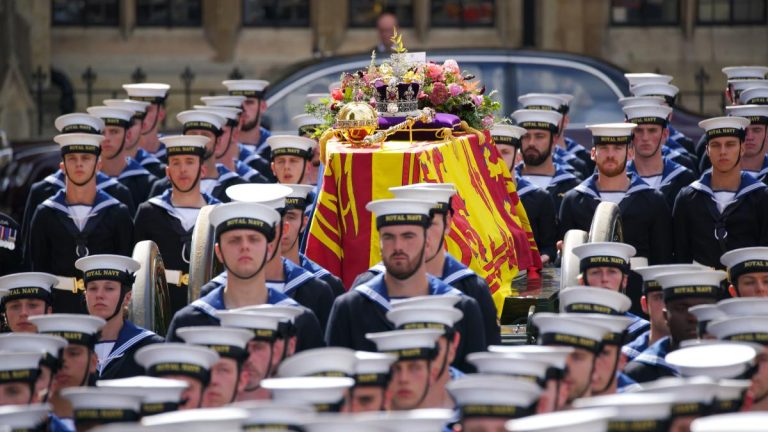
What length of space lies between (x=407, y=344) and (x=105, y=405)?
1.34 meters

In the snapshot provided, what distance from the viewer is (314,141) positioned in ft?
45.8

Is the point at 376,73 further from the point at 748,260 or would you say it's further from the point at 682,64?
the point at 682,64

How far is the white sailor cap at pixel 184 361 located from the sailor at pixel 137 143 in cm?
675

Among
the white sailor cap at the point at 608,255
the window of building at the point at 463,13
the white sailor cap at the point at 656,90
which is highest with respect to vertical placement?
the window of building at the point at 463,13

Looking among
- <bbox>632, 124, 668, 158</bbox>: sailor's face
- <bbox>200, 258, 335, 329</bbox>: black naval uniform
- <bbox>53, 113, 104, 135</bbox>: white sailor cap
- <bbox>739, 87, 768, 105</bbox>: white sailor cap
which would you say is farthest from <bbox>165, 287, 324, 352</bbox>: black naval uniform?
<bbox>739, 87, 768, 105</bbox>: white sailor cap

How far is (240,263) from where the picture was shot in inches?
384

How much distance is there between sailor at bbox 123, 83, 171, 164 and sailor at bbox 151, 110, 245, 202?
1.10 meters

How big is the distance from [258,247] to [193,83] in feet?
43.4

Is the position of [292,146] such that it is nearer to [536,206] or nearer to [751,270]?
[536,206]

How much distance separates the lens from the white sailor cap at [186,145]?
42.2 ft

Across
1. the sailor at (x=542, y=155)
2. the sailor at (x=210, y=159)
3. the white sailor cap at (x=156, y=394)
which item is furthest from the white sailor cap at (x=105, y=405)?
the sailor at (x=542, y=155)

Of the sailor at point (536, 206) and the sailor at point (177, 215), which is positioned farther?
the sailor at point (536, 206)

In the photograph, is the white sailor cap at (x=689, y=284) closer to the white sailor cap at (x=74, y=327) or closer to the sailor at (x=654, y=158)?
the white sailor cap at (x=74, y=327)

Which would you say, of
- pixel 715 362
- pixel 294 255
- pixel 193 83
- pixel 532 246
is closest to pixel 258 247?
pixel 294 255
